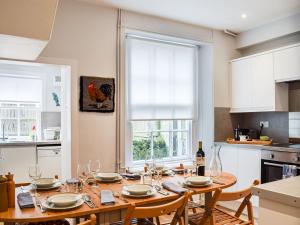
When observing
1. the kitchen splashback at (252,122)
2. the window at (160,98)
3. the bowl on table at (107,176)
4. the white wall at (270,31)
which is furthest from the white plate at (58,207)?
the white wall at (270,31)

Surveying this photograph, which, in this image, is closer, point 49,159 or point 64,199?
point 64,199

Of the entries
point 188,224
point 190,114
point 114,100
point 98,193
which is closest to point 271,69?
point 190,114

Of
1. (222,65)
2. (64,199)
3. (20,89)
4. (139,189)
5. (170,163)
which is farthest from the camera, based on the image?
(20,89)

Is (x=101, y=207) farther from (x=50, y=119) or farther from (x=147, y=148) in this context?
(x=50, y=119)

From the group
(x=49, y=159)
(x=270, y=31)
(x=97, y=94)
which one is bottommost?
(x=49, y=159)

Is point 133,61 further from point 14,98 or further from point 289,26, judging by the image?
point 14,98

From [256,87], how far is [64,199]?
314cm

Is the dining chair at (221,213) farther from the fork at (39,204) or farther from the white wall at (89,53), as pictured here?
the white wall at (89,53)

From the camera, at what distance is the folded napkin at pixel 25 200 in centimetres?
167

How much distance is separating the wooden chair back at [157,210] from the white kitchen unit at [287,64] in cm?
246

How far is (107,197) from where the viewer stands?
1826mm

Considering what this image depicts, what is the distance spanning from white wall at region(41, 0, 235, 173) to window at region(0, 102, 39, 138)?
9.70 feet

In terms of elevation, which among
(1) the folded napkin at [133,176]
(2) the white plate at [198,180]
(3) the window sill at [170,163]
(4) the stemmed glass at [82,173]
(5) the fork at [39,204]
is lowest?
(3) the window sill at [170,163]

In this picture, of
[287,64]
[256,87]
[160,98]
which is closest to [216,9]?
[287,64]
